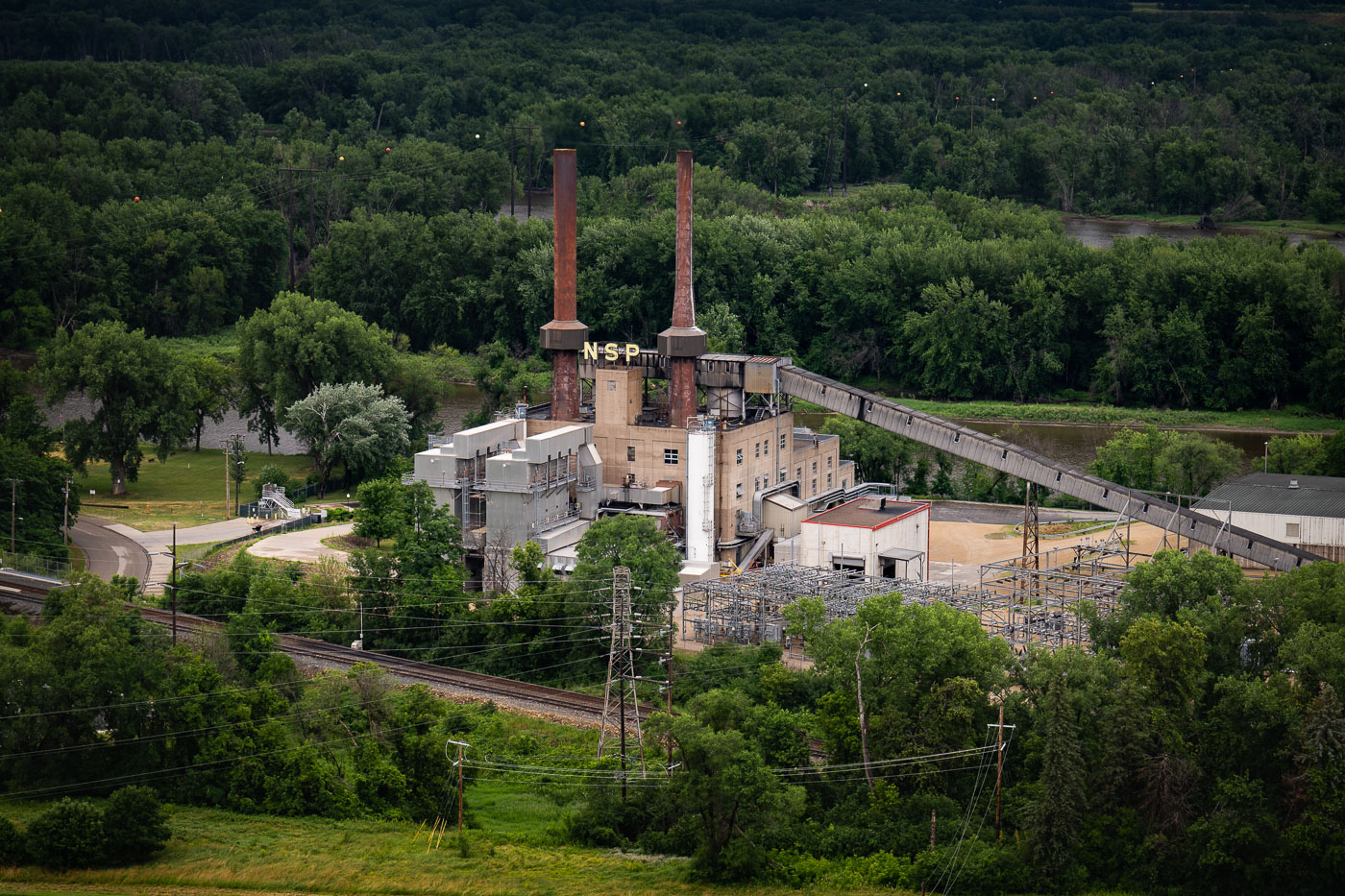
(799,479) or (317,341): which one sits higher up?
(317,341)

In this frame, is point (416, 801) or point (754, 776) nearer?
point (754, 776)

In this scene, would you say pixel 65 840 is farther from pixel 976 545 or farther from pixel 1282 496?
pixel 1282 496

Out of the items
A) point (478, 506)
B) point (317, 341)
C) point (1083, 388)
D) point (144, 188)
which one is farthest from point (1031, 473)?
point (144, 188)

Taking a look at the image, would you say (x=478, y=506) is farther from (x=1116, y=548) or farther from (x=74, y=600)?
(x=1116, y=548)

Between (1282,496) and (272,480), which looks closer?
(1282,496)

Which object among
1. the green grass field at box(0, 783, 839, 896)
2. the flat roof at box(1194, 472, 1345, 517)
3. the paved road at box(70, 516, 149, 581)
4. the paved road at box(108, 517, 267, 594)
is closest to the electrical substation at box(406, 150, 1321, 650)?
the flat roof at box(1194, 472, 1345, 517)

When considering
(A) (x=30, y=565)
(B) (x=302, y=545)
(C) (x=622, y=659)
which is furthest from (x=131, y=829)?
(B) (x=302, y=545)

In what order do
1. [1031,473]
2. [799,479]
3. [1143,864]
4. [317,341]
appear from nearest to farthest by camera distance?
1. [1143,864]
2. [1031,473]
3. [799,479]
4. [317,341]

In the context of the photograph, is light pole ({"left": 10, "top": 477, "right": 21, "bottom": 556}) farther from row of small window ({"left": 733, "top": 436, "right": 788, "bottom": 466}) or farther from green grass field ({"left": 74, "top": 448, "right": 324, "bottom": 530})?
row of small window ({"left": 733, "top": 436, "right": 788, "bottom": 466})

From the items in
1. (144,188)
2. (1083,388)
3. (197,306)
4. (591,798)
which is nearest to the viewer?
(591,798)
